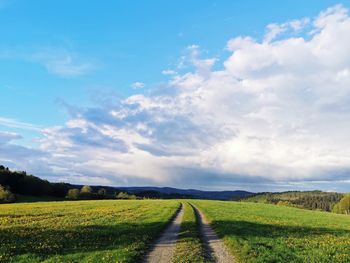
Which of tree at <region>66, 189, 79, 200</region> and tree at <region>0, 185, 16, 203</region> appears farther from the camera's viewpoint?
tree at <region>66, 189, 79, 200</region>

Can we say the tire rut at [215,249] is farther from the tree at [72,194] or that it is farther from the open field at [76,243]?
the tree at [72,194]

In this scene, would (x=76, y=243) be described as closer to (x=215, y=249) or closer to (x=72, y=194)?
(x=215, y=249)

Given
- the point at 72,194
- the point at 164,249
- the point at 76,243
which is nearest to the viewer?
the point at 164,249

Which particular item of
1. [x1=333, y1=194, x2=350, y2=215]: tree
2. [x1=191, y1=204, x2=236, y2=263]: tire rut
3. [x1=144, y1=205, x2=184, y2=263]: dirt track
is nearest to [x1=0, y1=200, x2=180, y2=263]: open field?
[x1=144, y1=205, x2=184, y2=263]: dirt track

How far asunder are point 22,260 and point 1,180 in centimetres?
12543

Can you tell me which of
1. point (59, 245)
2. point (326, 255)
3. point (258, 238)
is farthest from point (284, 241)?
point (59, 245)

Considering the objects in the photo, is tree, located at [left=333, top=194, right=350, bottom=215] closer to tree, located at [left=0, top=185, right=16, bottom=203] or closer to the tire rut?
tree, located at [left=0, top=185, right=16, bottom=203]

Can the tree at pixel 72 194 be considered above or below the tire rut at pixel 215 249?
above

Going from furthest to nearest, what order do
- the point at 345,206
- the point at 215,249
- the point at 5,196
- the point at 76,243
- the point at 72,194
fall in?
the point at 345,206
the point at 72,194
the point at 5,196
the point at 76,243
the point at 215,249

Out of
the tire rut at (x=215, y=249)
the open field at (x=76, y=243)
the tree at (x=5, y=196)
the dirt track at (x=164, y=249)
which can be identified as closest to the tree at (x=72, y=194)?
the tree at (x=5, y=196)

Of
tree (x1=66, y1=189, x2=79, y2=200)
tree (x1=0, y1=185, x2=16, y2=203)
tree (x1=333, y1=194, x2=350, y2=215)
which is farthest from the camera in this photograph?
tree (x1=333, y1=194, x2=350, y2=215)

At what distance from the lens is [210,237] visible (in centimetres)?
3038

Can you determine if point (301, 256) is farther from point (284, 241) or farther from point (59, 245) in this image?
point (59, 245)

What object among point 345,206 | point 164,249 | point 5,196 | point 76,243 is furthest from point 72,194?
point 164,249
